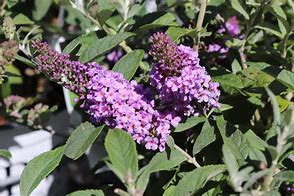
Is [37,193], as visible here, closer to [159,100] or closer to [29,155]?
[29,155]

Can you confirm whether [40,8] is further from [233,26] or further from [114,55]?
[233,26]

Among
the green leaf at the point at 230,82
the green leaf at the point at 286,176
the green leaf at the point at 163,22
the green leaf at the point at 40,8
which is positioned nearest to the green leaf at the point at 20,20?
the green leaf at the point at 40,8

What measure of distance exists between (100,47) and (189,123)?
287mm

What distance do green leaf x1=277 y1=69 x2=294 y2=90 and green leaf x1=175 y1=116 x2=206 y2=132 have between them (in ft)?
0.62

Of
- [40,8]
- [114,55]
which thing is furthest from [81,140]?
[40,8]

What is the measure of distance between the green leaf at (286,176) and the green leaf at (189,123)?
0.22 meters

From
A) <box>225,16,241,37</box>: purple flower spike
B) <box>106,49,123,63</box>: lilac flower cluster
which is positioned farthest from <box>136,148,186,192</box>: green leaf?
<box>106,49,123,63</box>: lilac flower cluster

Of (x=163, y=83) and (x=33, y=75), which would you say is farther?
(x=33, y=75)

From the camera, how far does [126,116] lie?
1.16 metres

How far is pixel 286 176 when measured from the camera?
1.12m

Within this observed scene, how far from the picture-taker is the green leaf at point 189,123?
49.4 inches

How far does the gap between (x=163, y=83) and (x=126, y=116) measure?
0.34ft

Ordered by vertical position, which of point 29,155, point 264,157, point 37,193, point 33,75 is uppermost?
point 264,157

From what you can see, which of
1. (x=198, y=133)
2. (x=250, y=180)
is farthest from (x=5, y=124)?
(x=250, y=180)
